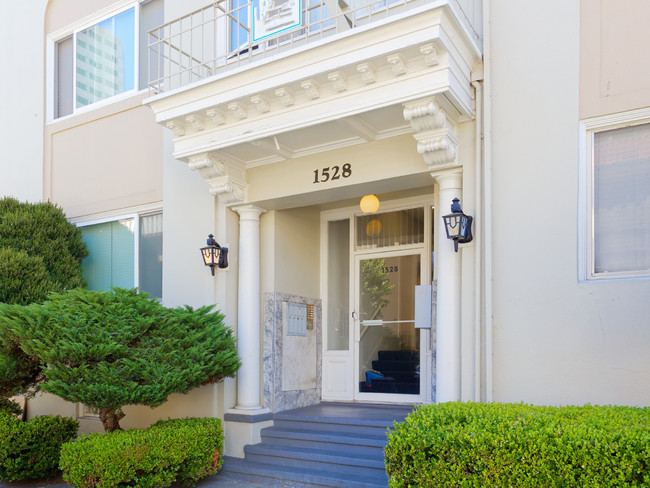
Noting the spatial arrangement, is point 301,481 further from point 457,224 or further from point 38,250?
point 38,250

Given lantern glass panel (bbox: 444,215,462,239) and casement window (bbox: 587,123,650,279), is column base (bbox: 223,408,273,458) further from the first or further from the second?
casement window (bbox: 587,123,650,279)

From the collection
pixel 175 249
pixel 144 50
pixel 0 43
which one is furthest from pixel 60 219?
pixel 0 43

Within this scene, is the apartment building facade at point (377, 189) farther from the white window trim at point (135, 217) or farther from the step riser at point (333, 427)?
the step riser at point (333, 427)

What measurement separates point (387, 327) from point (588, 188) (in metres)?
3.40

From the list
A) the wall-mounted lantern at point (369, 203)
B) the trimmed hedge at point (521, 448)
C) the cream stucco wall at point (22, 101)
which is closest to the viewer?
the trimmed hedge at point (521, 448)

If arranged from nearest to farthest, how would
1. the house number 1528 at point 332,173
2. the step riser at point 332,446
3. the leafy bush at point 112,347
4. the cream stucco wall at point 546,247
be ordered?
the cream stucco wall at point 546,247
the leafy bush at point 112,347
the step riser at point 332,446
the house number 1528 at point 332,173

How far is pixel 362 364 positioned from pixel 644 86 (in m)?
4.49

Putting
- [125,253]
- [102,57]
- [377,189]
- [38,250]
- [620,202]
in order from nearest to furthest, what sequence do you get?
[620,202] < [377,189] < [38,250] < [125,253] < [102,57]

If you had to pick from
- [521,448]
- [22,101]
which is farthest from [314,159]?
[22,101]

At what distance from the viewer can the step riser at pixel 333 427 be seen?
6.29 metres

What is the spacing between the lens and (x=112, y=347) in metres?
5.40

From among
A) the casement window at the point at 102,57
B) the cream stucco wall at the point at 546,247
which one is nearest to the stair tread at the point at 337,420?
the cream stucco wall at the point at 546,247

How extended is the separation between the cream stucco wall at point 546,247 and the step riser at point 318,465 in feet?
4.71

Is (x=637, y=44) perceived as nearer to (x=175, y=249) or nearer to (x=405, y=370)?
(x=405, y=370)
